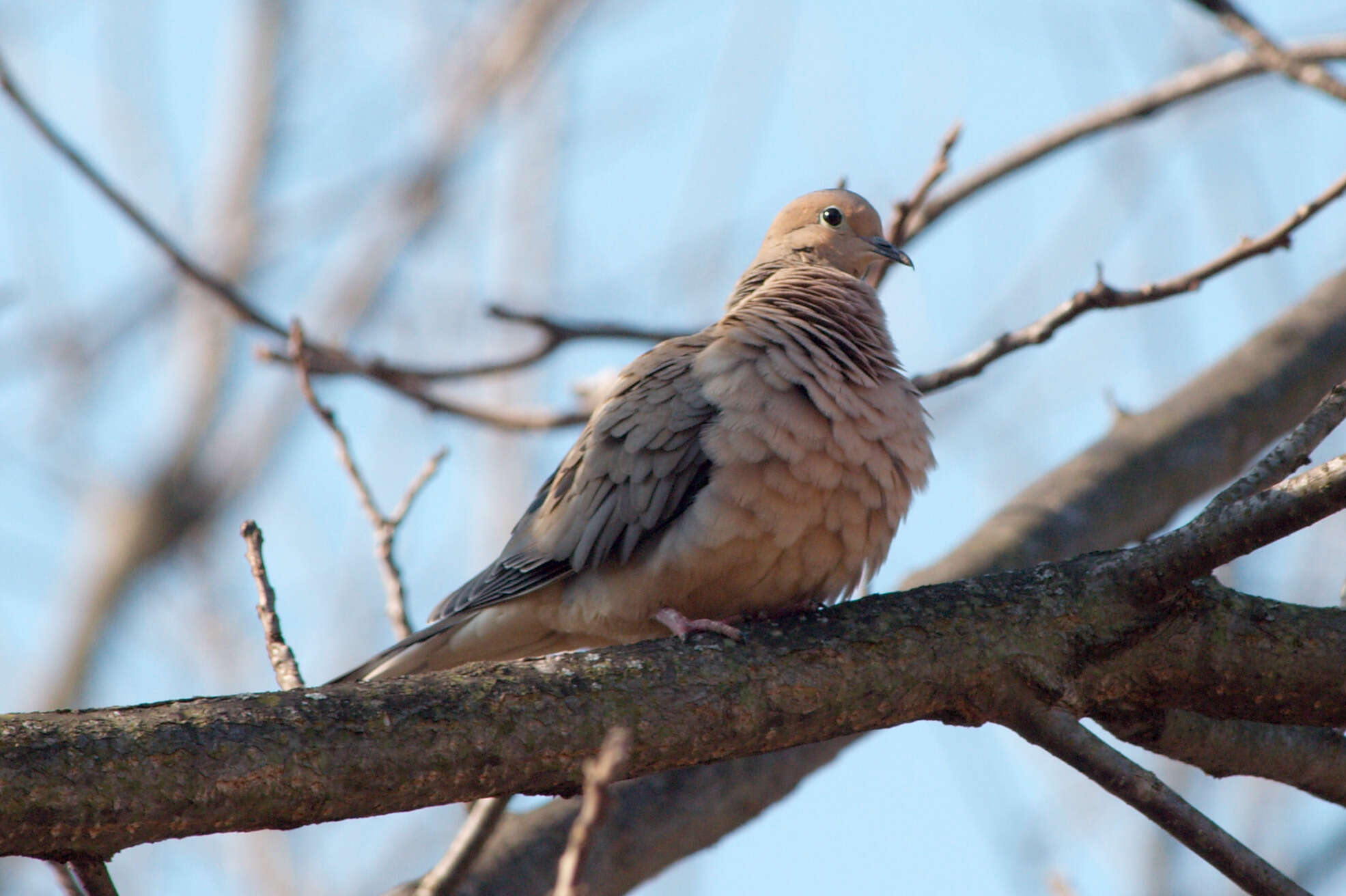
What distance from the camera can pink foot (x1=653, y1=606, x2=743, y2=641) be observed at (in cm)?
274

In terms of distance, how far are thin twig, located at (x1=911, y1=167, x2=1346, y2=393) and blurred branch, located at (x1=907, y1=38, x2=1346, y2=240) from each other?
92 centimetres

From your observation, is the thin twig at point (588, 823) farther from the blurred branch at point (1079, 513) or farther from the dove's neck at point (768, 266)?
the dove's neck at point (768, 266)

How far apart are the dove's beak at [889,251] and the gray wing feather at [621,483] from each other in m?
0.87

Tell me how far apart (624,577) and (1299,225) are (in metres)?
1.97

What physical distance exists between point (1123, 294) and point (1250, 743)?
1.36 m

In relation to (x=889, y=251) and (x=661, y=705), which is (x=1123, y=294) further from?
(x=661, y=705)

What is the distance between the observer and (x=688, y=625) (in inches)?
128

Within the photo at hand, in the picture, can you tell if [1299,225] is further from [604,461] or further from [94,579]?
[94,579]

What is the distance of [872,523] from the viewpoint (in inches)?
138

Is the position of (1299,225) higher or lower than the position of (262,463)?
lower

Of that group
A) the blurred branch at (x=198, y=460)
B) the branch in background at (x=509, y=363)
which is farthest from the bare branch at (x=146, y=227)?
the blurred branch at (x=198, y=460)

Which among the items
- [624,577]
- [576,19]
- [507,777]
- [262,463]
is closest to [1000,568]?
[624,577]

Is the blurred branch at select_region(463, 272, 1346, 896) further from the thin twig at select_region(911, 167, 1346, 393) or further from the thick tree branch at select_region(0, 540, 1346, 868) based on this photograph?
the thick tree branch at select_region(0, 540, 1346, 868)

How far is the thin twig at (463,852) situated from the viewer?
3451mm
